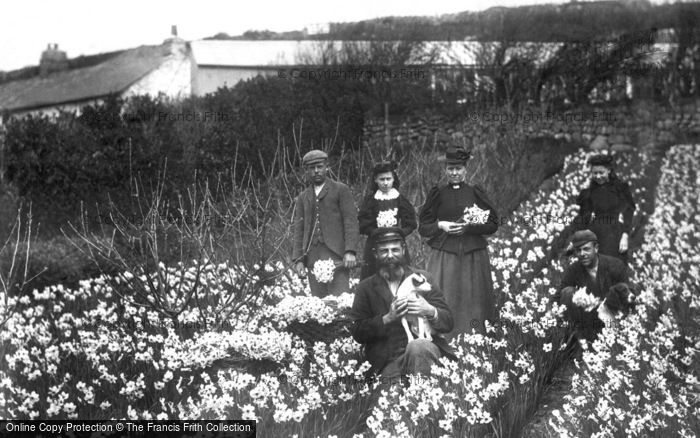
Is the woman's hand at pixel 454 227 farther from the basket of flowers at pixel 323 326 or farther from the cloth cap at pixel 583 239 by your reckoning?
the basket of flowers at pixel 323 326

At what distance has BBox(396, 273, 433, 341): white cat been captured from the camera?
585 cm

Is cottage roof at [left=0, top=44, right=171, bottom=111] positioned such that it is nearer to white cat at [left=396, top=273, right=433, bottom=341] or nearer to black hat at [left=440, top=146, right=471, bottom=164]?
black hat at [left=440, top=146, right=471, bottom=164]

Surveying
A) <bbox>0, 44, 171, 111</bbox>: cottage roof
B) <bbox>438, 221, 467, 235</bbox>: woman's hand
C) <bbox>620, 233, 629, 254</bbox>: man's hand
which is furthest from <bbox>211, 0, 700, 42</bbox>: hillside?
<bbox>438, 221, 467, 235</bbox>: woman's hand

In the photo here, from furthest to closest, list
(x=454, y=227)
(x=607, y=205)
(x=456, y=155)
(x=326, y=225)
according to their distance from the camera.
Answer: (x=607, y=205)
(x=326, y=225)
(x=454, y=227)
(x=456, y=155)

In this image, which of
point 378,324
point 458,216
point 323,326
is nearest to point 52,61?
point 458,216

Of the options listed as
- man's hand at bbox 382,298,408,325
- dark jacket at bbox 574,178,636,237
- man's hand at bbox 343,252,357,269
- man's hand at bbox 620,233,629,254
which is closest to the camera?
man's hand at bbox 382,298,408,325

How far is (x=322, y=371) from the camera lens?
5.81 metres

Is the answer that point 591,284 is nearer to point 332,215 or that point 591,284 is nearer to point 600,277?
point 600,277

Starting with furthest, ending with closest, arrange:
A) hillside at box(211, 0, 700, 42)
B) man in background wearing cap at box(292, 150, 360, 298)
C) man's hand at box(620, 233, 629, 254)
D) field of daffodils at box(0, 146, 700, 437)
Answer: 1. hillside at box(211, 0, 700, 42)
2. man's hand at box(620, 233, 629, 254)
3. man in background wearing cap at box(292, 150, 360, 298)
4. field of daffodils at box(0, 146, 700, 437)

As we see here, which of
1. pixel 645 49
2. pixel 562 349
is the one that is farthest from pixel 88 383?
pixel 645 49

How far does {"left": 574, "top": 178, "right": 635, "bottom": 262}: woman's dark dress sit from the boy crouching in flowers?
11.2 feet

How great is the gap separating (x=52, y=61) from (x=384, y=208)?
13635 mm

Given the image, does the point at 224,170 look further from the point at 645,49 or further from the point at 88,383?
the point at 645,49

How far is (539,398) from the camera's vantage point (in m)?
5.90
